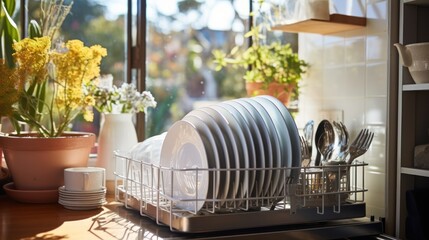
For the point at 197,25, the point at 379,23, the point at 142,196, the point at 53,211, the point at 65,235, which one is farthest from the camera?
the point at 197,25

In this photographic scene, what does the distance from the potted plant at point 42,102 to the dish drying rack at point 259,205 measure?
25cm

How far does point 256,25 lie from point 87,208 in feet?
3.30

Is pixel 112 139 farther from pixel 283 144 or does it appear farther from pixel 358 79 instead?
pixel 358 79

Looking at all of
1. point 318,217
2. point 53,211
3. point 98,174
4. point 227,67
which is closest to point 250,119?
point 318,217

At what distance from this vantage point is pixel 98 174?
1.43 m

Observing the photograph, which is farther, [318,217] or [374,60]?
[374,60]

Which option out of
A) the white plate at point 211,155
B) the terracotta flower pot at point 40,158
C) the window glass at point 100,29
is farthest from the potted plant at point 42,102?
the white plate at point 211,155

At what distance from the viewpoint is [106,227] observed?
123 cm

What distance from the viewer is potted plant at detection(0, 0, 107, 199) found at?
4.65 ft

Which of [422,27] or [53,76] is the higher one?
[422,27]

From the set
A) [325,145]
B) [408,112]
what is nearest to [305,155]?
[325,145]

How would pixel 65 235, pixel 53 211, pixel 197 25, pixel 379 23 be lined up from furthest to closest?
pixel 197 25
pixel 379 23
pixel 53 211
pixel 65 235

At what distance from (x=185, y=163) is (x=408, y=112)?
63cm

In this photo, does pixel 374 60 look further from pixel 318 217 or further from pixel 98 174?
pixel 98 174
